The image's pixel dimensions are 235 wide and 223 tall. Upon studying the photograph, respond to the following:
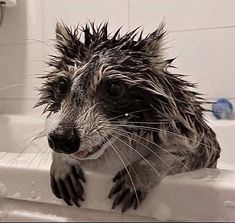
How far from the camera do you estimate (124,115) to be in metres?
0.68

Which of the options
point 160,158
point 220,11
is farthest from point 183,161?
point 220,11

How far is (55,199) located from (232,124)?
2.74 ft

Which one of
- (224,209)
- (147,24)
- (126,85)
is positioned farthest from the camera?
(147,24)

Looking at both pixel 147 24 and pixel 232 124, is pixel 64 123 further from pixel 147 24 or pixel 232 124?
pixel 147 24

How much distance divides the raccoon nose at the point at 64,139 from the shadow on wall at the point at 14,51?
1.11 m

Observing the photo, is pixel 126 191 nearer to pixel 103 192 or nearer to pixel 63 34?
pixel 103 192

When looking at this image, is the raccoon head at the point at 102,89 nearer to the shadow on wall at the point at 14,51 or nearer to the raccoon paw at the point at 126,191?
the raccoon paw at the point at 126,191

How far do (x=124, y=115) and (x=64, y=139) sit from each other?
0.13 m

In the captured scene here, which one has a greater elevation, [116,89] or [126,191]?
[116,89]

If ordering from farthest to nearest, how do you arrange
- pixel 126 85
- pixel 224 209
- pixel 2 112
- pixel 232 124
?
pixel 2 112 < pixel 232 124 < pixel 126 85 < pixel 224 209

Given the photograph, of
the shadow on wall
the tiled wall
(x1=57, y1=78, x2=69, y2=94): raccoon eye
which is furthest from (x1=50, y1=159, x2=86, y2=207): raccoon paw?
the shadow on wall

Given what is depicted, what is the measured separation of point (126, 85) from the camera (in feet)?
2.24

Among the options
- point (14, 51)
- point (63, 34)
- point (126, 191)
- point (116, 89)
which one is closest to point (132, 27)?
point (14, 51)

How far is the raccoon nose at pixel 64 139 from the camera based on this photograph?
1.93 feet
